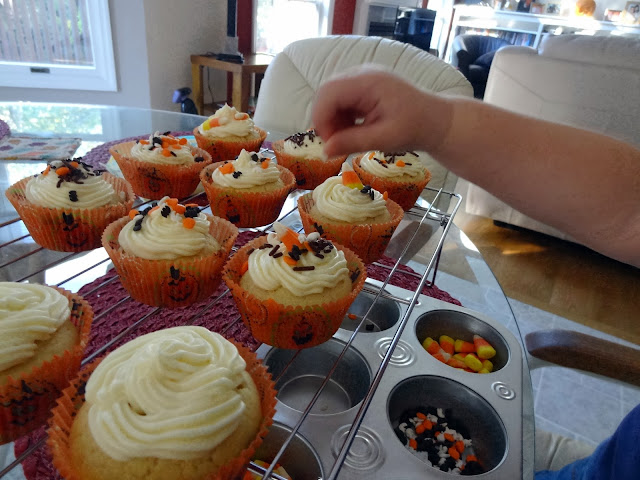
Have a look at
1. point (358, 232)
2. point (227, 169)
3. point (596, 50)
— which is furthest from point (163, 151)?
point (596, 50)

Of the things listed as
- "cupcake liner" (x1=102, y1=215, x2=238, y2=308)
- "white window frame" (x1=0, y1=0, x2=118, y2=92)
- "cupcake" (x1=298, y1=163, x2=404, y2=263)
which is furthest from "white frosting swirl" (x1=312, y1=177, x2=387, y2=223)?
"white window frame" (x1=0, y1=0, x2=118, y2=92)

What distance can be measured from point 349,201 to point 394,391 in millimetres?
737

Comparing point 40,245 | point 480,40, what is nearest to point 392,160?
point 40,245

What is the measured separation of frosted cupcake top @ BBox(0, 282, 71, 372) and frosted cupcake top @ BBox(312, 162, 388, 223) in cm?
94

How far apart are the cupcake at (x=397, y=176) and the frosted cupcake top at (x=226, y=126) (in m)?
0.72

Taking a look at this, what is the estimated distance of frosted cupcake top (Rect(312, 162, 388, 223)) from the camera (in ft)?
5.53

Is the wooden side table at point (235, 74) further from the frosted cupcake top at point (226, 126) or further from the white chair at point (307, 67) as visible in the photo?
the frosted cupcake top at point (226, 126)

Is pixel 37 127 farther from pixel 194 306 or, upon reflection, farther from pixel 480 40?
pixel 480 40

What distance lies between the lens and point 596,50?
12.6 ft

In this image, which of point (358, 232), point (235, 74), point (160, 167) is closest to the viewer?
point (358, 232)

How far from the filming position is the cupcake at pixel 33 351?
0.92 m

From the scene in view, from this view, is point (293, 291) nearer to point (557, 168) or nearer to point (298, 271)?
point (298, 271)

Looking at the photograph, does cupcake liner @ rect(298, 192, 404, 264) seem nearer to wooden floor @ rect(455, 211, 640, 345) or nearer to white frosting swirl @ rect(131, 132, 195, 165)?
white frosting swirl @ rect(131, 132, 195, 165)

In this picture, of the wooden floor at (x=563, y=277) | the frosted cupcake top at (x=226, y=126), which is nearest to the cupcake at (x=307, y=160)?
the frosted cupcake top at (x=226, y=126)
